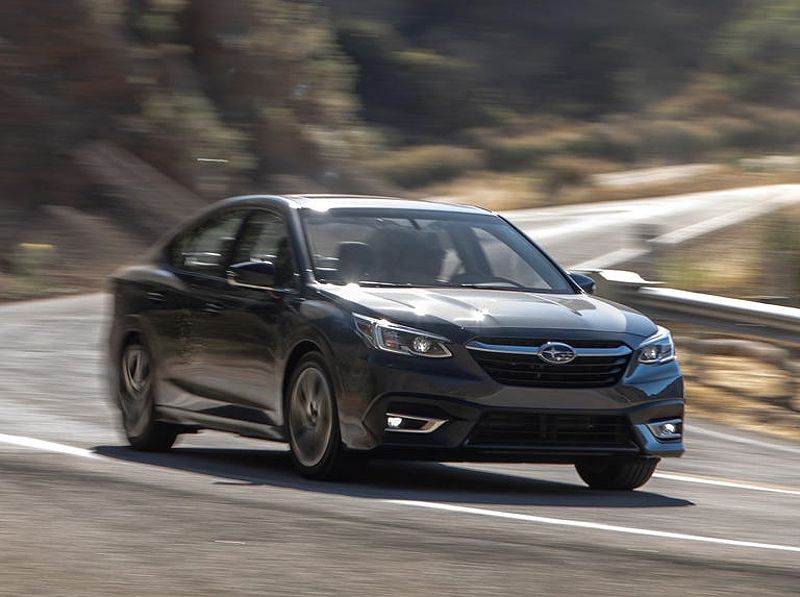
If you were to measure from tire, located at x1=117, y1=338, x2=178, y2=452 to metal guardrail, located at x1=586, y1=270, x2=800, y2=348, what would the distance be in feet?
15.9

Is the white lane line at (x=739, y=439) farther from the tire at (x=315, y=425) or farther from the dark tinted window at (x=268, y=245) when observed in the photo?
the tire at (x=315, y=425)

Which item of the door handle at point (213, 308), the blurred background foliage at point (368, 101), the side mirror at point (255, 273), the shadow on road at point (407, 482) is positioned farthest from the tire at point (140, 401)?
the blurred background foliage at point (368, 101)

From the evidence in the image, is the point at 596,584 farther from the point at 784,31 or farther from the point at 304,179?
the point at 784,31

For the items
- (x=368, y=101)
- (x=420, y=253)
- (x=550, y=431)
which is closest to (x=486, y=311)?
(x=550, y=431)

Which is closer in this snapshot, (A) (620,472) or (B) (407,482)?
(B) (407,482)

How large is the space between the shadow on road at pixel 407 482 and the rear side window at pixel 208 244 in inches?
41.5

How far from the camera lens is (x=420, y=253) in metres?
9.59

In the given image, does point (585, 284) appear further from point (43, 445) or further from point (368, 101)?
point (368, 101)

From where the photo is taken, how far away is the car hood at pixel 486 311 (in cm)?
862

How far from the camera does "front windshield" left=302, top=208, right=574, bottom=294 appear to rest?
9.34 meters

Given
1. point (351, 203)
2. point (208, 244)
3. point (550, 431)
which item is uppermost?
point (351, 203)

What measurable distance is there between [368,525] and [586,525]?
0.97 m

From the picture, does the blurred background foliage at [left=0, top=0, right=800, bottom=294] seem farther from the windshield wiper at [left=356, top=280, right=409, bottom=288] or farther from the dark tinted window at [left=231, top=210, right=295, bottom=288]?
the windshield wiper at [left=356, top=280, right=409, bottom=288]

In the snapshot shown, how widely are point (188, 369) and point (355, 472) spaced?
162 centimetres
